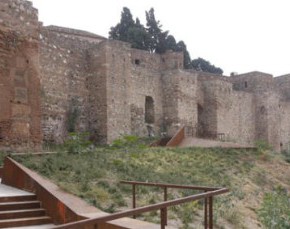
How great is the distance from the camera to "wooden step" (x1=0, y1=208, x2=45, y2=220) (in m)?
8.16

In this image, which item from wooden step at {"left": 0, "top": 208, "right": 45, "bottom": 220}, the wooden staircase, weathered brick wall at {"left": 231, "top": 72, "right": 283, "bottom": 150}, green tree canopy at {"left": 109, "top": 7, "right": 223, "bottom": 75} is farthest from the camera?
green tree canopy at {"left": 109, "top": 7, "right": 223, "bottom": 75}

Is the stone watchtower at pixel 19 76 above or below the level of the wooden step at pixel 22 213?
above

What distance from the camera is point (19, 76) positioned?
46.5 feet

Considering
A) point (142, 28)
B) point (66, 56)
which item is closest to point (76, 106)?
point (66, 56)

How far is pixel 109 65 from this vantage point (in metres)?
23.2

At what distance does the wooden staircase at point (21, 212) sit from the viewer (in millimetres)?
8016

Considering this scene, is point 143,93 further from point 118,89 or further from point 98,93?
point 98,93

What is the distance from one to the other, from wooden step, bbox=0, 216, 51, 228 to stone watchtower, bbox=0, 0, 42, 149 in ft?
19.8

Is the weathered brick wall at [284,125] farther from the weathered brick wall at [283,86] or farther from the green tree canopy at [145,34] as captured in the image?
the green tree canopy at [145,34]

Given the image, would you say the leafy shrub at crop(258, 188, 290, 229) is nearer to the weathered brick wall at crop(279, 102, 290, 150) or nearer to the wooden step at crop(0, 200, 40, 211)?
the wooden step at crop(0, 200, 40, 211)

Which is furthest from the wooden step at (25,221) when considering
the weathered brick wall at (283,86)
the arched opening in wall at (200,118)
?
the weathered brick wall at (283,86)

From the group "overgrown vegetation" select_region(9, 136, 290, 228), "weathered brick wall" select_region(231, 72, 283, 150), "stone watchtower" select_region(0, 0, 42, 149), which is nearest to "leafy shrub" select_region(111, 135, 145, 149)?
"overgrown vegetation" select_region(9, 136, 290, 228)

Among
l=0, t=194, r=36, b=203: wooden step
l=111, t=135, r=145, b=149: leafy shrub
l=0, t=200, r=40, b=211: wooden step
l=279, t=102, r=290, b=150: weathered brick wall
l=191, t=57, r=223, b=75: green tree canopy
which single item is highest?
l=191, t=57, r=223, b=75: green tree canopy

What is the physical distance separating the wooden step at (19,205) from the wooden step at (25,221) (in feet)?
1.72
